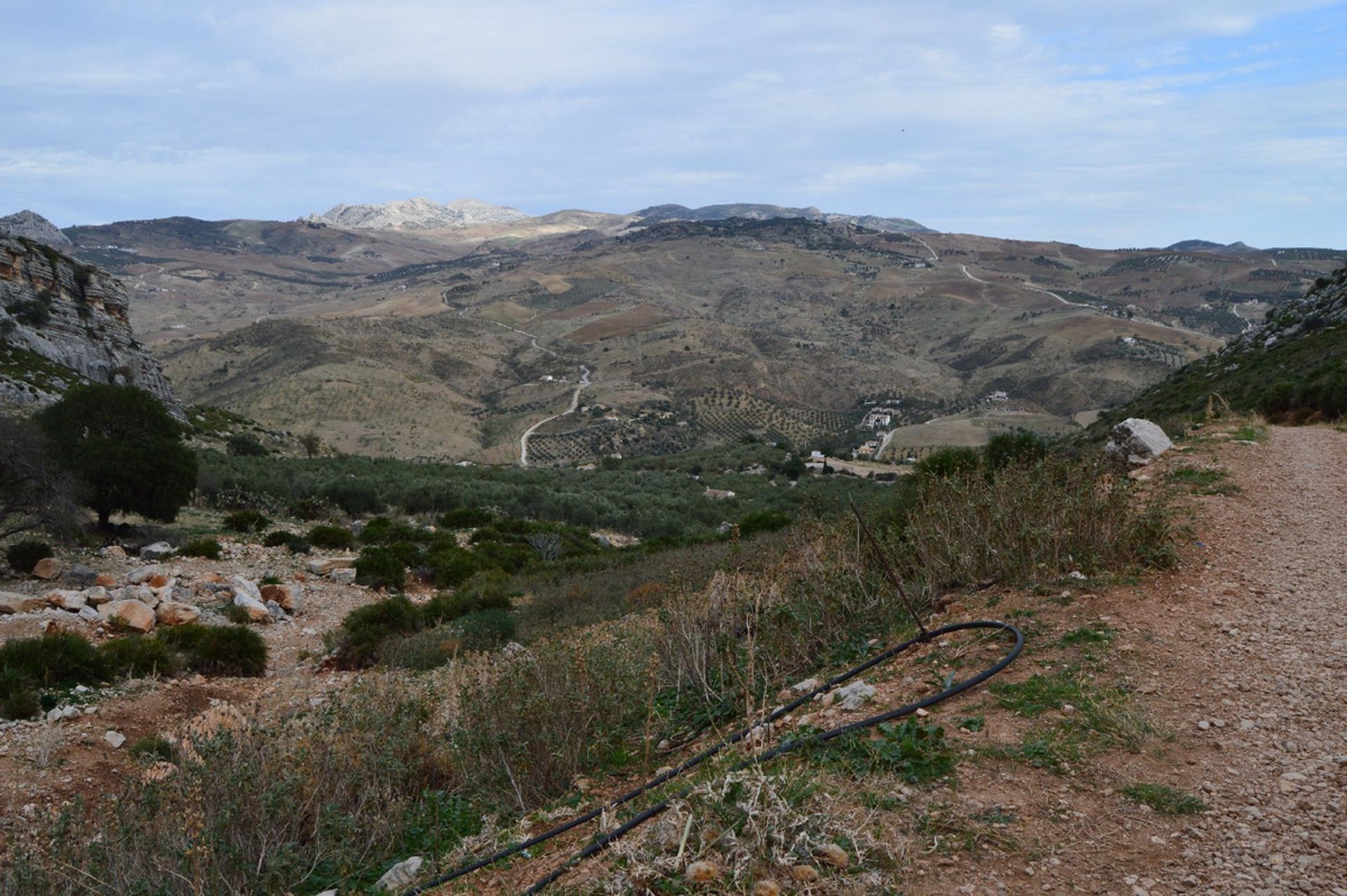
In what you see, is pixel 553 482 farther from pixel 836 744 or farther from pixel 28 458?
pixel 836 744

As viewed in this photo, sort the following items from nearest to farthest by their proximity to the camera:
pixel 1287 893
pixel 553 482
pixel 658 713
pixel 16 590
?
1. pixel 1287 893
2. pixel 658 713
3. pixel 16 590
4. pixel 553 482

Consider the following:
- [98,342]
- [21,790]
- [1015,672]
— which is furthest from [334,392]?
[1015,672]

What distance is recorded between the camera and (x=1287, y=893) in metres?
2.64

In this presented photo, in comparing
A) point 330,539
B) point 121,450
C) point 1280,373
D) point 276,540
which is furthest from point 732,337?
point 121,450

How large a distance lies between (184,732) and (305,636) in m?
6.35

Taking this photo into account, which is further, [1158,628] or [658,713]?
[658,713]

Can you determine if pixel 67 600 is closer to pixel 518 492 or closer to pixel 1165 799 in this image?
pixel 1165 799

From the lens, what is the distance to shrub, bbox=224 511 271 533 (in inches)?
697

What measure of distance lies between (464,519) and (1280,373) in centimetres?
2316

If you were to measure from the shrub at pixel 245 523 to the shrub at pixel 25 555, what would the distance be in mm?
4921

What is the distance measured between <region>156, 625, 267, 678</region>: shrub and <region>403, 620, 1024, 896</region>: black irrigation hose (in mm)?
7791

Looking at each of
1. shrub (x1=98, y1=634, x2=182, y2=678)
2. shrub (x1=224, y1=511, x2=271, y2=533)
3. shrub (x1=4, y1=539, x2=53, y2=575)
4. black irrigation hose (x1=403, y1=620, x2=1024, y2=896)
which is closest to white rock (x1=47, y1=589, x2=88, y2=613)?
shrub (x1=98, y1=634, x2=182, y2=678)

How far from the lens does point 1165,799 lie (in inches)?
126

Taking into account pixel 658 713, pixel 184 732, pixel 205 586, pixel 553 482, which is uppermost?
pixel 658 713
